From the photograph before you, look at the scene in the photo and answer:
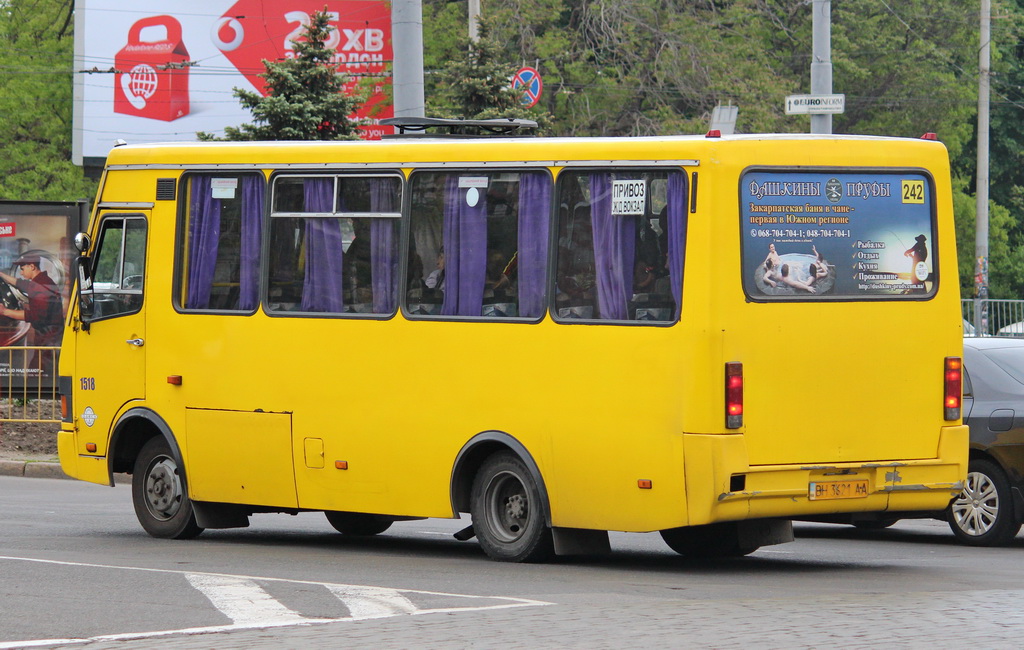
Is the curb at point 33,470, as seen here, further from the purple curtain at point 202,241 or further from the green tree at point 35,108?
the green tree at point 35,108

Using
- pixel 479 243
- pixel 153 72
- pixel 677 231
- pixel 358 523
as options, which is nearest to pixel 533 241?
pixel 479 243

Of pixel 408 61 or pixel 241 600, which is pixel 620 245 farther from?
pixel 408 61

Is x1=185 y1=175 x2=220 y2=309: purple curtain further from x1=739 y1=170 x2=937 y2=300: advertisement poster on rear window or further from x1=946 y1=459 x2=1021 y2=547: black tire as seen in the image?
x1=946 y1=459 x2=1021 y2=547: black tire

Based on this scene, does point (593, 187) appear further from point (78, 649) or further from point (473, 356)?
point (78, 649)

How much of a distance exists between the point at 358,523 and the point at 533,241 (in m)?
3.64

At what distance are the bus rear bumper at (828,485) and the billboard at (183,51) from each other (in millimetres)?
37124

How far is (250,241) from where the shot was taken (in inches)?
495

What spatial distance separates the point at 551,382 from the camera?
10.9m

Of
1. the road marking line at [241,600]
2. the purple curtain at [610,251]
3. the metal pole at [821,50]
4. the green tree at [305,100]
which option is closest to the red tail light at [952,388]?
the purple curtain at [610,251]

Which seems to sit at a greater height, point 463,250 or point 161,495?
point 463,250

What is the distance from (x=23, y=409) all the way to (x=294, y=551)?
10826 mm

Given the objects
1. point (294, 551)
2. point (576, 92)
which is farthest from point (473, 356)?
point (576, 92)

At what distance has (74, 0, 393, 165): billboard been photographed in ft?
155

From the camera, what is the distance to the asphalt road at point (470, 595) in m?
8.02
